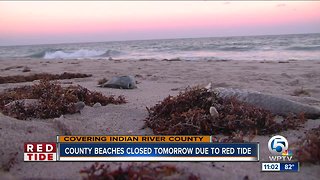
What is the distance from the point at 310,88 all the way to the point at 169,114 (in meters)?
4.01

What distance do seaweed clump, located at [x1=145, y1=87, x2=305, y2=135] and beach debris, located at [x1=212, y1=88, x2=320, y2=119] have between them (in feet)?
0.73

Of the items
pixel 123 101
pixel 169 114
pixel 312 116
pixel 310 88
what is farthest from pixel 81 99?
pixel 310 88

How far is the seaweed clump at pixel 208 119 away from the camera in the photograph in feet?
10.3

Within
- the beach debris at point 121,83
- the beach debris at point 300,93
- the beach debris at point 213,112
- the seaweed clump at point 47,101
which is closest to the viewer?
the beach debris at point 213,112

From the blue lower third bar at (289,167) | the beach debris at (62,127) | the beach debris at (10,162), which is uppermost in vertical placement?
the beach debris at (62,127)

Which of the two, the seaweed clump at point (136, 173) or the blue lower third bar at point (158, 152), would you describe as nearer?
the seaweed clump at point (136, 173)

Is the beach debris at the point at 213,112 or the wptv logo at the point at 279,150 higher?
the beach debris at the point at 213,112

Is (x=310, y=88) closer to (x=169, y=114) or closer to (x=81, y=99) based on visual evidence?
(x=169, y=114)

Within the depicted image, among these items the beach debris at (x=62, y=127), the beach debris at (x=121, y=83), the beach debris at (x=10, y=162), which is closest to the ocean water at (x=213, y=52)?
the beach debris at (x=121, y=83)

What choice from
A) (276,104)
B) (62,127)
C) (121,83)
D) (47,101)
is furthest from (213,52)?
(62,127)

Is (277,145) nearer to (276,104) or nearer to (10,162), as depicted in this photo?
(276,104)

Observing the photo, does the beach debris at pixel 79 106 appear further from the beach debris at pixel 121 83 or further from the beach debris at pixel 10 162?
the beach debris at pixel 121 83

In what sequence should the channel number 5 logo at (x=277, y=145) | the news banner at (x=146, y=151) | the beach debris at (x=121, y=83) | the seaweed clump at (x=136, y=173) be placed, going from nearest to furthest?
the seaweed clump at (x=136, y=173)
the news banner at (x=146, y=151)
the channel number 5 logo at (x=277, y=145)
the beach debris at (x=121, y=83)

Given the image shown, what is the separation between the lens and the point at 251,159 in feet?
8.44
